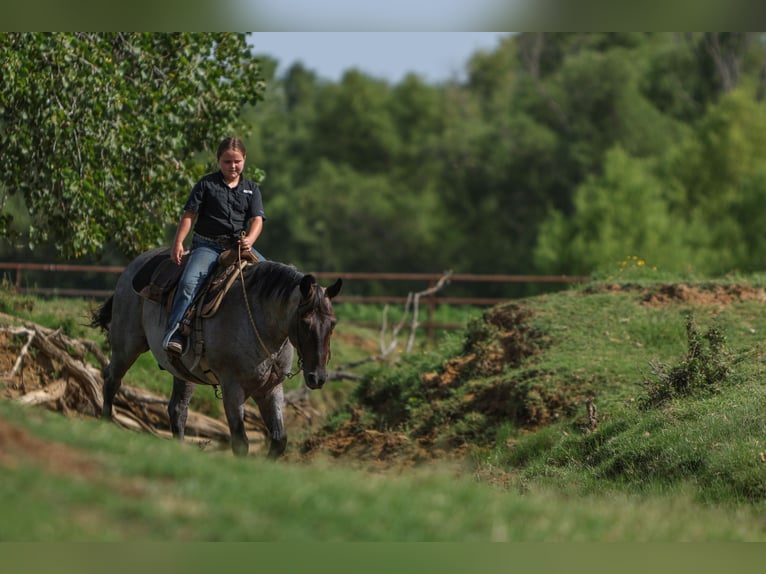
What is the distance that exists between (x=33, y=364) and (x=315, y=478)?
28.2 ft

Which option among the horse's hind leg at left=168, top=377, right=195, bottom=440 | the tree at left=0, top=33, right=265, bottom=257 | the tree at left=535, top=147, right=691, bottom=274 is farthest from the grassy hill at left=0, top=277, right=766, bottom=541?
the tree at left=535, top=147, right=691, bottom=274

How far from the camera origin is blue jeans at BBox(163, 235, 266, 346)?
10.7m

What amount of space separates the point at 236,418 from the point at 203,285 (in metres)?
1.33

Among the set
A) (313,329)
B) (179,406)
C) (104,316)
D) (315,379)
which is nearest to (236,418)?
(315,379)

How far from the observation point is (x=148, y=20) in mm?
10430

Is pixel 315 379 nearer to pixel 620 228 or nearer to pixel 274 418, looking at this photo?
pixel 274 418

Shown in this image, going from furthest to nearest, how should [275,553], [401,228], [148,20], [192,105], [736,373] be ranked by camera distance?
[401,228] → [192,105] → [736,373] → [148,20] → [275,553]

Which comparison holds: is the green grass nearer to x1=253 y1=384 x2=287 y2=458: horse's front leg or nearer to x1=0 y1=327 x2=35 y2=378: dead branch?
x1=253 y1=384 x2=287 y2=458: horse's front leg

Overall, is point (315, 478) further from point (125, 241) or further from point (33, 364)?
point (125, 241)

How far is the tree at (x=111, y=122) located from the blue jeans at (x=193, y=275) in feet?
13.4

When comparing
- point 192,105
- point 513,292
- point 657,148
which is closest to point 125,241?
point 192,105

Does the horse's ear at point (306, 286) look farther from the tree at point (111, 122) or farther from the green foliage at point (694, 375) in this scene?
the tree at point (111, 122)

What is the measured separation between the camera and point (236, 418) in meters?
10.3

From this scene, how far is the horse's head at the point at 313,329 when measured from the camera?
991cm
